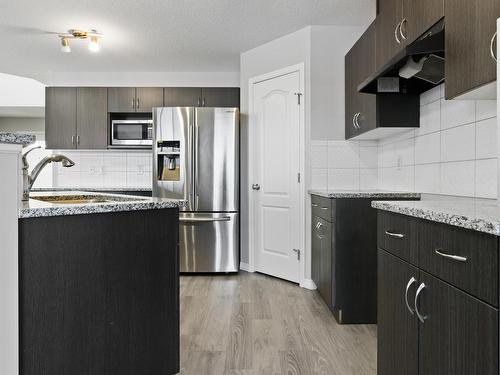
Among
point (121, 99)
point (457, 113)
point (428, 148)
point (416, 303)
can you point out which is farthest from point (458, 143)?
point (121, 99)

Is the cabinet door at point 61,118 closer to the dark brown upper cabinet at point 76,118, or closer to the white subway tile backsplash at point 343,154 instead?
the dark brown upper cabinet at point 76,118

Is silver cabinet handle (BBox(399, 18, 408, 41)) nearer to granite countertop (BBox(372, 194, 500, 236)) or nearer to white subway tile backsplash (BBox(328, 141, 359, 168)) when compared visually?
granite countertop (BBox(372, 194, 500, 236))

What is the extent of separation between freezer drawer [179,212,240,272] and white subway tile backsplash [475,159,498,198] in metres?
2.54

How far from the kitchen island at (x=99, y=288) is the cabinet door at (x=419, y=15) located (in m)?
1.43

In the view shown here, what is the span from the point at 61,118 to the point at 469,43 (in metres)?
4.69

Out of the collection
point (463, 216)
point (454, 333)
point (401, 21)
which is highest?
point (401, 21)

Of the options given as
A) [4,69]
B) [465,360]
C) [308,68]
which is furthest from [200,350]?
[4,69]

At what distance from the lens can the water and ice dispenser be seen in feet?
14.0

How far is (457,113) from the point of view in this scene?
2270 millimetres

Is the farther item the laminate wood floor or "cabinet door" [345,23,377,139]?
"cabinet door" [345,23,377,139]

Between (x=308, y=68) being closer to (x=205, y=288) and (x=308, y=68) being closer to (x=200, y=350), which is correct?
(x=205, y=288)

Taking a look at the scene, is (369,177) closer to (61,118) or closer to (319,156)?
(319,156)

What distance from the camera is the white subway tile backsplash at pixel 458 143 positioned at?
2137 millimetres

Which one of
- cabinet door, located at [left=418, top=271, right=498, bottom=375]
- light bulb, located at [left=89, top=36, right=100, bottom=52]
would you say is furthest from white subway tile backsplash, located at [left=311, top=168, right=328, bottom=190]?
cabinet door, located at [left=418, top=271, right=498, bottom=375]
